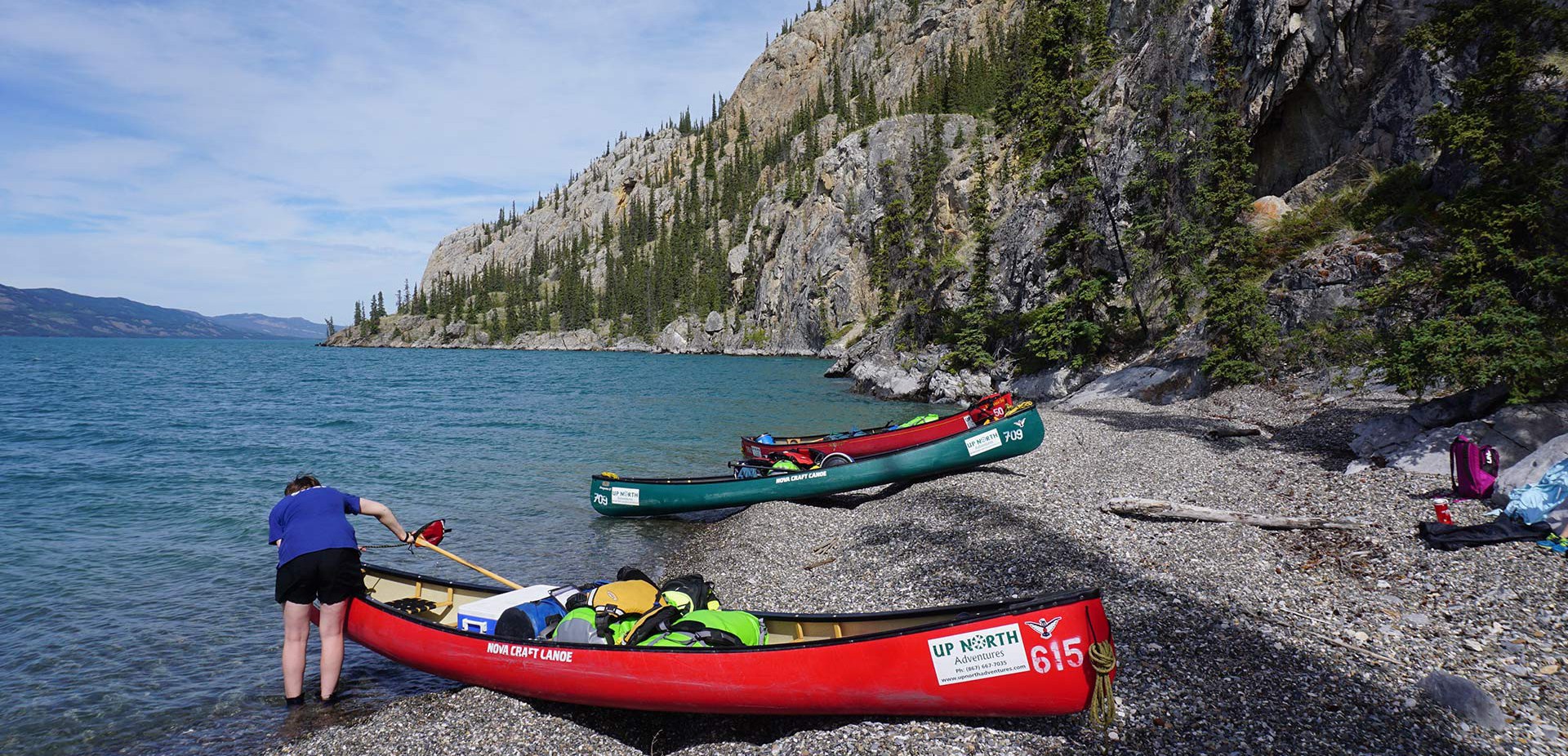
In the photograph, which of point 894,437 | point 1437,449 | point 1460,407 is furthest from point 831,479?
point 1460,407

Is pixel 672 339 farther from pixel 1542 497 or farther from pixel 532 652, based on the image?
pixel 1542 497

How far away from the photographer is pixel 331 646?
841 centimetres

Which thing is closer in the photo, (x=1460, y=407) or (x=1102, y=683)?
(x=1102, y=683)

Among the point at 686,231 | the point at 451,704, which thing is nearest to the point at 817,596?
the point at 451,704

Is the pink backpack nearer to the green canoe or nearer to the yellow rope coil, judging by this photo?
the green canoe

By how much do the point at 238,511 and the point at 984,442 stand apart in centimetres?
1902

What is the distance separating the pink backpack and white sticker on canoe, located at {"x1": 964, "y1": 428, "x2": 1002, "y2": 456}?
25.2 ft

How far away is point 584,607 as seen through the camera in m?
7.58

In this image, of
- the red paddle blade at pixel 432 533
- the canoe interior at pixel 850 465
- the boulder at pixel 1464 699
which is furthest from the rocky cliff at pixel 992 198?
the red paddle blade at pixel 432 533

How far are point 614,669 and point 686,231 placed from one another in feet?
515

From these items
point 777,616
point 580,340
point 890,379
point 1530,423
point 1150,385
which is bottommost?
point 777,616

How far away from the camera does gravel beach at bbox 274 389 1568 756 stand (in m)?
5.51

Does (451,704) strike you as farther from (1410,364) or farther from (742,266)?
(742,266)

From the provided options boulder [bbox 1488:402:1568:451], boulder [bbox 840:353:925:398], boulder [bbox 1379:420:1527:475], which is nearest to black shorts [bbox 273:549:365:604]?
boulder [bbox 1379:420:1527:475]
